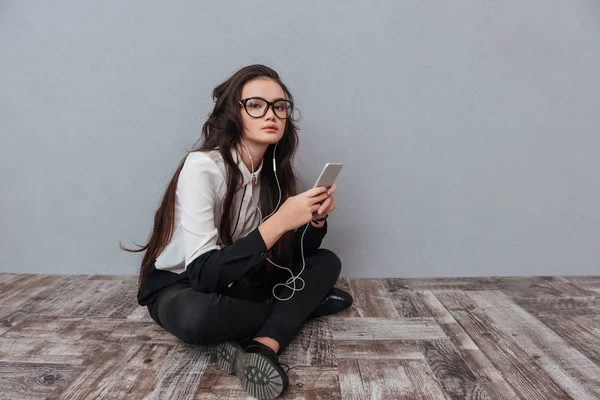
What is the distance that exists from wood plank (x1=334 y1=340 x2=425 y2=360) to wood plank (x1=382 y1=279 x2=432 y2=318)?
0.23m

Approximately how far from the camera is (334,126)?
1.95 metres

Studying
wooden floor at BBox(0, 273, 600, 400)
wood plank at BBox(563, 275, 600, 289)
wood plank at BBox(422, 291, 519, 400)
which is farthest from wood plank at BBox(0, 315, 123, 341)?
wood plank at BBox(563, 275, 600, 289)

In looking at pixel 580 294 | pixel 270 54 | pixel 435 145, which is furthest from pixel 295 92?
pixel 580 294

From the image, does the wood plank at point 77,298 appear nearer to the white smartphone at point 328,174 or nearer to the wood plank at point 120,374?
the wood plank at point 120,374

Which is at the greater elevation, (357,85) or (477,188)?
(357,85)

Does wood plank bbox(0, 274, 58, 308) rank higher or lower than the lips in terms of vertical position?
lower

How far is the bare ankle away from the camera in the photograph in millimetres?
1340

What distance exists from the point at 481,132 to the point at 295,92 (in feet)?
2.23

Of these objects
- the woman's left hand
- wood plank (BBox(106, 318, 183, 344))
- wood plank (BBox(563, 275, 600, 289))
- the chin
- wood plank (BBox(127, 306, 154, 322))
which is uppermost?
the chin

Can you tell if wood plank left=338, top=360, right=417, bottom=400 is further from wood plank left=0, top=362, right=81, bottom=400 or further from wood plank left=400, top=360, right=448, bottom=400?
wood plank left=0, top=362, right=81, bottom=400

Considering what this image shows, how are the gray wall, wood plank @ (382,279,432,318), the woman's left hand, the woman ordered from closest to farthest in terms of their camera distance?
the woman, the woman's left hand, wood plank @ (382,279,432,318), the gray wall

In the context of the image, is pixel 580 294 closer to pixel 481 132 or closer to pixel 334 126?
pixel 481 132

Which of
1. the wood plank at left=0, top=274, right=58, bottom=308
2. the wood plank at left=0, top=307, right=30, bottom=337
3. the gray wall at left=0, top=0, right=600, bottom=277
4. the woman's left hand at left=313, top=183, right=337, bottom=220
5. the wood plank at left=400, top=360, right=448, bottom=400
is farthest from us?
the gray wall at left=0, top=0, right=600, bottom=277

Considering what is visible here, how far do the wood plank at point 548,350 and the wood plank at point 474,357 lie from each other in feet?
0.40
